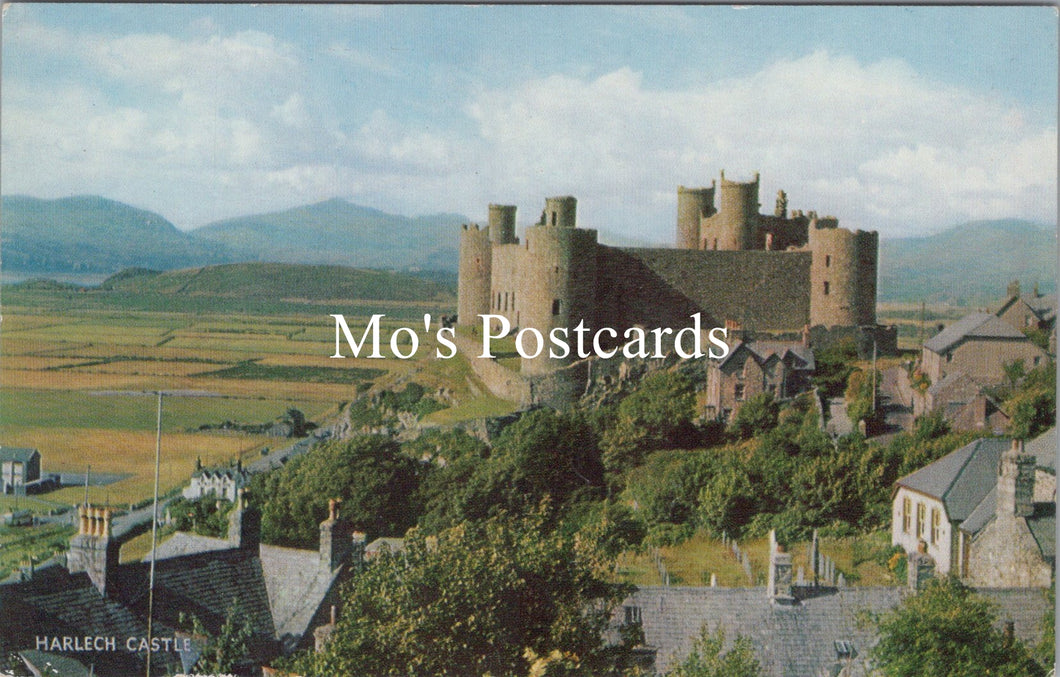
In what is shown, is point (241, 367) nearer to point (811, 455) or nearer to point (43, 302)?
point (43, 302)

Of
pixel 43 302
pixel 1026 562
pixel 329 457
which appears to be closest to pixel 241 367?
pixel 329 457

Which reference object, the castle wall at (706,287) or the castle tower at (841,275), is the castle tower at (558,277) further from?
the castle tower at (841,275)

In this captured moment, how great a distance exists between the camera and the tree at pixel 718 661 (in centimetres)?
723

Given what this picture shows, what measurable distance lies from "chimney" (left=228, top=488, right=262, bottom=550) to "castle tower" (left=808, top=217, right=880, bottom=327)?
192 inches

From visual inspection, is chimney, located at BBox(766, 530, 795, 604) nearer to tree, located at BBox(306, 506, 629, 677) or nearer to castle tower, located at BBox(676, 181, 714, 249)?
tree, located at BBox(306, 506, 629, 677)

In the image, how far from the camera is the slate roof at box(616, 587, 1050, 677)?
7.60 meters

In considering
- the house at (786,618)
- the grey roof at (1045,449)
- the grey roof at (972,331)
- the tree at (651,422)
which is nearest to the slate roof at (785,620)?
the house at (786,618)

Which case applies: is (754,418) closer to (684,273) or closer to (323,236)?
(684,273)

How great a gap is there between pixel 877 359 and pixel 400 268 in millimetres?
3755

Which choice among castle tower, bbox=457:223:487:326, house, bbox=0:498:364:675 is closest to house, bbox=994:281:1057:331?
castle tower, bbox=457:223:487:326

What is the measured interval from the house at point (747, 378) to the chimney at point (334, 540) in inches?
108

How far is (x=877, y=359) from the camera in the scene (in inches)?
370

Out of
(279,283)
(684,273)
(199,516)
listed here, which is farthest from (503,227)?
(199,516)

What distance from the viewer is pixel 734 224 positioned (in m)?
10.9
